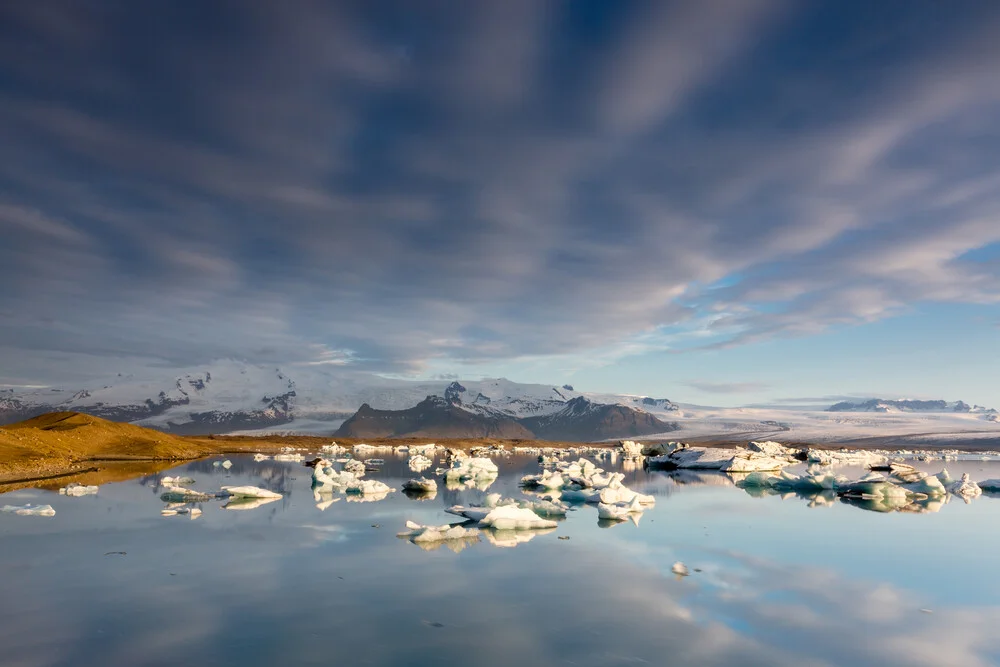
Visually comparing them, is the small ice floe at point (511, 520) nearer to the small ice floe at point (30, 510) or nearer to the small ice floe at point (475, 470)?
the small ice floe at point (30, 510)

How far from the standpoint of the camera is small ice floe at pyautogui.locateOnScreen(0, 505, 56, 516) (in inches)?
649

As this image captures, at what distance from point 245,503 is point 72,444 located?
29.6 metres

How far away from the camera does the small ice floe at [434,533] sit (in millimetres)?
13617

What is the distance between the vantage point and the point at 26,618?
7746 millimetres

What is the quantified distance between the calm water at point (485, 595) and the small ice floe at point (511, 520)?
789mm

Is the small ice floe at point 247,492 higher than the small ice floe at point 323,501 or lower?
higher

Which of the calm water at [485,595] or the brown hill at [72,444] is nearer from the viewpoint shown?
the calm water at [485,595]

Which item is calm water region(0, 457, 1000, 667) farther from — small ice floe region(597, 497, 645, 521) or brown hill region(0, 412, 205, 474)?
brown hill region(0, 412, 205, 474)

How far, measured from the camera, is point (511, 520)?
616 inches

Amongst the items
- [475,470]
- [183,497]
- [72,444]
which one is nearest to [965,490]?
[475,470]

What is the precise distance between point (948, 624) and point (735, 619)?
323 cm

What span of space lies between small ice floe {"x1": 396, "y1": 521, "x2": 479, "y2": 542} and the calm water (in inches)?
23.3

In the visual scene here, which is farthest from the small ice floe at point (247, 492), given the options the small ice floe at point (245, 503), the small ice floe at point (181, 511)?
the small ice floe at point (181, 511)

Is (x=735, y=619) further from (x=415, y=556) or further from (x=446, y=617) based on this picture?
(x=415, y=556)
